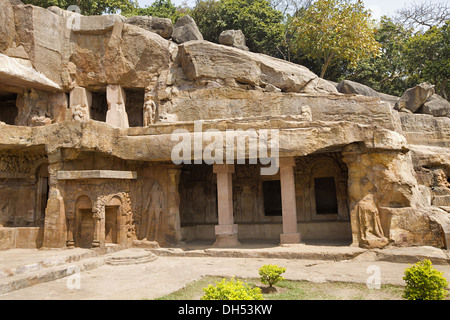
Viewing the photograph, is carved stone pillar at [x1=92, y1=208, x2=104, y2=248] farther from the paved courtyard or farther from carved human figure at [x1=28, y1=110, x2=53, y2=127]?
carved human figure at [x1=28, y1=110, x2=53, y2=127]

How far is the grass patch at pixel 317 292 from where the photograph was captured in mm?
6047

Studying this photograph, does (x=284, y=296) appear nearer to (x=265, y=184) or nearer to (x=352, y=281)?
(x=352, y=281)

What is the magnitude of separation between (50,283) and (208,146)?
18.3ft

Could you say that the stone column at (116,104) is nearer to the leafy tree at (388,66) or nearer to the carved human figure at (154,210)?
the carved human figure at (154,210)

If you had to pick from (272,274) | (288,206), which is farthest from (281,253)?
(272,274)

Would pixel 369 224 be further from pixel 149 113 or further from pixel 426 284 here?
pixel 149 113

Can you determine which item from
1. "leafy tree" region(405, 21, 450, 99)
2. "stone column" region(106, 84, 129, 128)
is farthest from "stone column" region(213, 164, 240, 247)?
"leafy tree" region(405, 21, 450, 99)

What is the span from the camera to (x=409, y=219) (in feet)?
31.9

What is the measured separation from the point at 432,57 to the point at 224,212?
20.0m

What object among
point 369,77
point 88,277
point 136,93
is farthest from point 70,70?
point 369,77

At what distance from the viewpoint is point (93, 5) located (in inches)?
953

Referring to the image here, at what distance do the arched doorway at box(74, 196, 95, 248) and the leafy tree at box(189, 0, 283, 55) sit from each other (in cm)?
1911

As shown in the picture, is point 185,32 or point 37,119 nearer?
point 37,119

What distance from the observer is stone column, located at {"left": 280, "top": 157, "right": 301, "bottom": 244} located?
35.6 feet
